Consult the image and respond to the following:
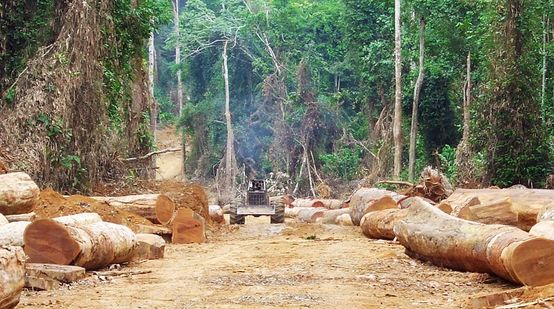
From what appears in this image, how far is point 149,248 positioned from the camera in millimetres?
12273

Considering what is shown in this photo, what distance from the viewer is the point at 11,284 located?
628cm

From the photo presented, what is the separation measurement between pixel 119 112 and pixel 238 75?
25593 millimetres

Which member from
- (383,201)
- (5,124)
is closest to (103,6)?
(5,124)

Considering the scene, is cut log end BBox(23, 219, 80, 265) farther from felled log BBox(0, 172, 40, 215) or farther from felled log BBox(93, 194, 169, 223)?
felled log BBox(93, 194, 169, 223)

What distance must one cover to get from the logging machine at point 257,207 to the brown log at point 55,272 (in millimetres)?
16702

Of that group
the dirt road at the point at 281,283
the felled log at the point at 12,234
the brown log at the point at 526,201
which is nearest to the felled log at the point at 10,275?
the dirt road at the point at 281,283

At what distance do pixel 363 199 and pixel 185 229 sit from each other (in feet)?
17.5

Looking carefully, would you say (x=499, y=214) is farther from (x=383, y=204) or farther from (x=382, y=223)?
(x=383, y=204)

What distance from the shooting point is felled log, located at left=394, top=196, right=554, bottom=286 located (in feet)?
25.0

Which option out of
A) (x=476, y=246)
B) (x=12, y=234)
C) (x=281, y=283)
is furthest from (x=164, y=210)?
(x=476, y=246)

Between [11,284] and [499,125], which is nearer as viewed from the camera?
[11,284]

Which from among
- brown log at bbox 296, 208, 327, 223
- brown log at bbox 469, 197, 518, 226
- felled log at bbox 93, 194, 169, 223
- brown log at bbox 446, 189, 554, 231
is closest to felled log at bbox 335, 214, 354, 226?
brown log at bbox 296, 208, 327, 223

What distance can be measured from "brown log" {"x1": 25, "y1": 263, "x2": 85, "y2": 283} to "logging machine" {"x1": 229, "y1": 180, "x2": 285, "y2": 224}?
54.8 ft

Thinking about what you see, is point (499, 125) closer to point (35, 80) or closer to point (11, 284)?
point (35, 80)
